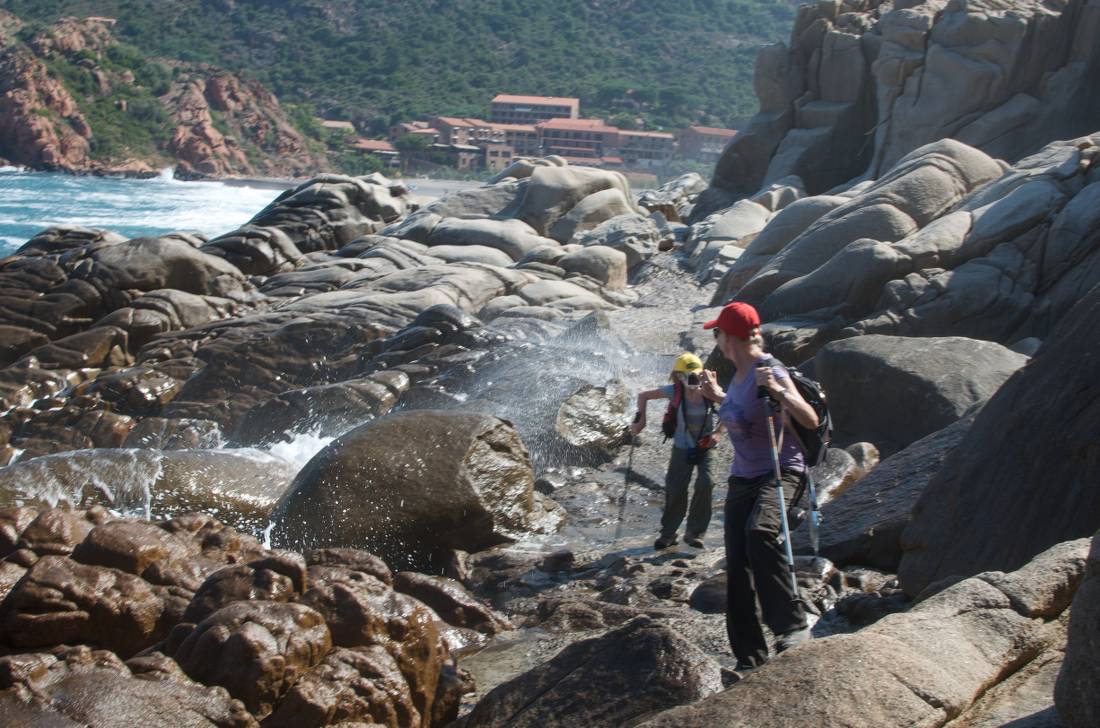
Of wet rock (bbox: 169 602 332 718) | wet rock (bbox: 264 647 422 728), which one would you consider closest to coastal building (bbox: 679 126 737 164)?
wet rock (bbox: 264 647 422 728)

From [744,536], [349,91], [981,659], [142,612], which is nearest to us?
[981,659]

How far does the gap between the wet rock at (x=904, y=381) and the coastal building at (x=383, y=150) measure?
76299mm

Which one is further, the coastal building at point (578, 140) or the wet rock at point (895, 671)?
the coastal building at point (578, 140)

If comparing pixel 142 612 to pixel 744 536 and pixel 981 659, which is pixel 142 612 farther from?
pixel 981 659

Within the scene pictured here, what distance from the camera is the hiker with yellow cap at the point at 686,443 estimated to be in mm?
7711

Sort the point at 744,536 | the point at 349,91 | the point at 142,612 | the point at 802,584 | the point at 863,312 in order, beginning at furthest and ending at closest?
1. the point at 349,91
2. the point at 863,312
3. the point at 802,584
4. the point at 142,612
5. the point at 744,536

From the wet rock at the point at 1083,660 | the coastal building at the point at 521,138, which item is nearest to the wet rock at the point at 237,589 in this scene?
the wet rock at the point at 1083,660

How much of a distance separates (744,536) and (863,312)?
877 cm

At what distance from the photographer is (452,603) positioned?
6969 millimetres

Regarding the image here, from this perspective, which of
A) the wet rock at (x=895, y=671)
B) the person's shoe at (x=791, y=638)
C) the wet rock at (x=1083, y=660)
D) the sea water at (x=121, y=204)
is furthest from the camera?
the sea water at (x=121, y=204)

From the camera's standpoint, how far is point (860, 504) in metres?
7.37

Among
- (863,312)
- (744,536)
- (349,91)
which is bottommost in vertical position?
(349,91)


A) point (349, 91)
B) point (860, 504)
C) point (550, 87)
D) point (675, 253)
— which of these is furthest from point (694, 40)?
point (860, 504)

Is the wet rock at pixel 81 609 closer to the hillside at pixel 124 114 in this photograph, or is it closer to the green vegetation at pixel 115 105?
the hillside at pixel 124 114
